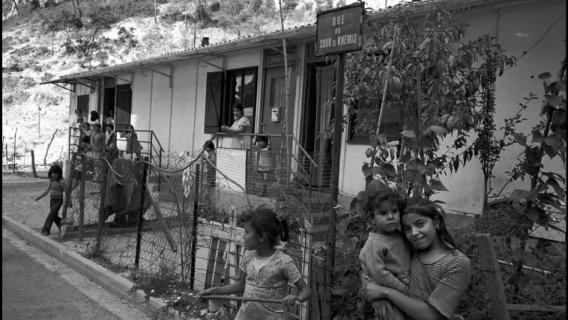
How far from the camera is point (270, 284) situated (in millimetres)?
3348

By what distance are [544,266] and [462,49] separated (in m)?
1.82

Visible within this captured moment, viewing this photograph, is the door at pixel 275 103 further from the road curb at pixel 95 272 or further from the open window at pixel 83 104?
the open window at pixel 83 104

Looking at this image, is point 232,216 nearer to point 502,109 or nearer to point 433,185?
point 433,185

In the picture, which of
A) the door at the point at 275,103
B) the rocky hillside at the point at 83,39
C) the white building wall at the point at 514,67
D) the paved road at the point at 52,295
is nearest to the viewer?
the paved road at the point at 52,295

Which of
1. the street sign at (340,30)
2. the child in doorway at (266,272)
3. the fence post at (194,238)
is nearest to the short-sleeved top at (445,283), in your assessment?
the child in doorway at (266,272)

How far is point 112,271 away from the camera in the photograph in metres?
6.85

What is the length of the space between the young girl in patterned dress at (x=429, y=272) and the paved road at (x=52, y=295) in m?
3.80

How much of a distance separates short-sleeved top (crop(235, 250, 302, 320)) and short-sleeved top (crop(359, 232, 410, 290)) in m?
0.82

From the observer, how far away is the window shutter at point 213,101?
42.2 feet

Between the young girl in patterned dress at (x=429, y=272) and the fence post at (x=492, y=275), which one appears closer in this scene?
the young girl in patterned dress at (x=429, y=272)

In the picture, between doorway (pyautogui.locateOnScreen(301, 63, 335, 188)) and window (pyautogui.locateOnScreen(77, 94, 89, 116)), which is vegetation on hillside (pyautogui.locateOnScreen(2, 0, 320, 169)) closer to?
window (pyautogui.locateOnScreen(77, 94, 89, 116))

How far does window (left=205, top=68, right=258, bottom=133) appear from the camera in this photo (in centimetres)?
1209

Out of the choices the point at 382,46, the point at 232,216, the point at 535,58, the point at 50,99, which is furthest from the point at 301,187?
the point at 50,99

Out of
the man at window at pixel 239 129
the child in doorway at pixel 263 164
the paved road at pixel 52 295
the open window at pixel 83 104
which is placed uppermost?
the open window at pixel 83 104
